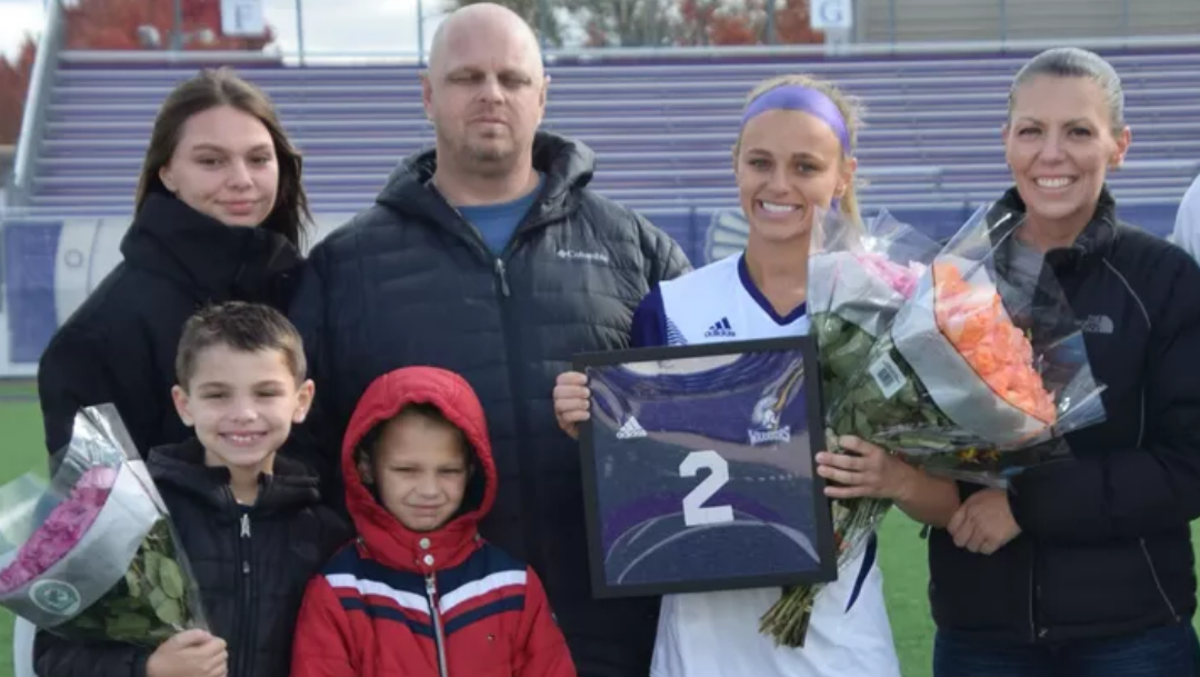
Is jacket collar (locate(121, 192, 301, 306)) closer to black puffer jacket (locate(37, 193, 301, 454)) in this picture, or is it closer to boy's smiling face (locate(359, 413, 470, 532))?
black puffer jacket (locate(37, 193, 301, 454))

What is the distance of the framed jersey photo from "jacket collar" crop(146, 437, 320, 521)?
612 millimetres

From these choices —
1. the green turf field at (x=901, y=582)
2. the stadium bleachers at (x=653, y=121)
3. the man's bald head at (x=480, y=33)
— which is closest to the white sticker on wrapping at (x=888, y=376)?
the man's bald head at (x=480, y=33)

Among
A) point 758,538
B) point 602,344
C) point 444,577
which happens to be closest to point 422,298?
point 602,344

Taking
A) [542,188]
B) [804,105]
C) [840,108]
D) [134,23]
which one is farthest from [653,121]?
[804,105]

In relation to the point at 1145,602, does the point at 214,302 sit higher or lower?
higher

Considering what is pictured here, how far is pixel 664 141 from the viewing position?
23531mm

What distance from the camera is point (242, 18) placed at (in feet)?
80.4

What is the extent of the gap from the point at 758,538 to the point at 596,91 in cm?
2151

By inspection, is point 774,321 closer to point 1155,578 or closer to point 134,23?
point 1155,578

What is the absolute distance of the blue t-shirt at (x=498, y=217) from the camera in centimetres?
376

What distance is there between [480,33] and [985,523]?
1536 millimetres

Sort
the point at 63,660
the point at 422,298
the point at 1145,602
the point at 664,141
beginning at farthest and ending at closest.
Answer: the point at 664,141
the point at 422,298
the point at 1145,602
the point at 63,660

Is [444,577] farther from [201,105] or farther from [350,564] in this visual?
[201,105]

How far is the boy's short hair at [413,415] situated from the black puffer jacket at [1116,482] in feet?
3.54
